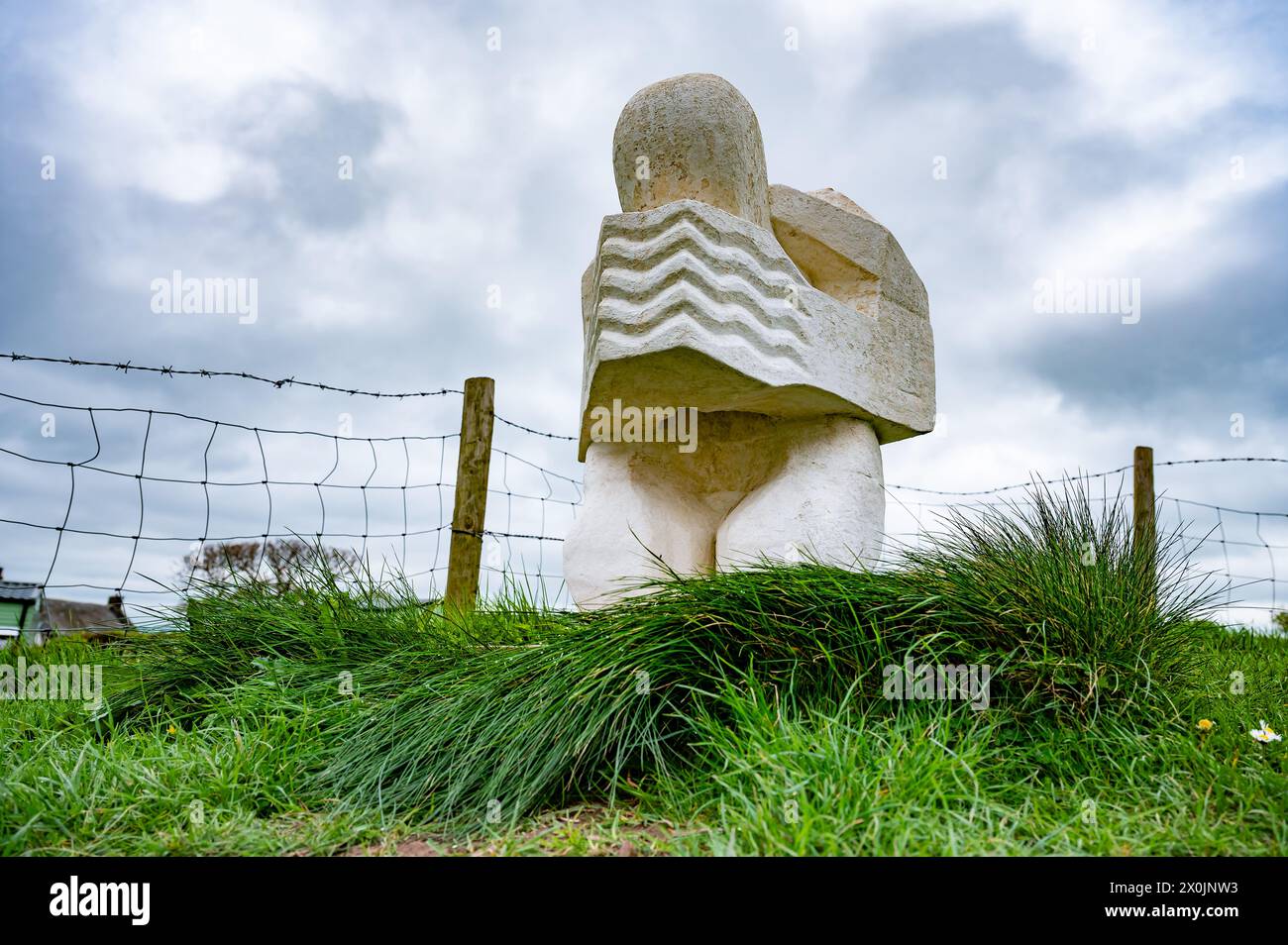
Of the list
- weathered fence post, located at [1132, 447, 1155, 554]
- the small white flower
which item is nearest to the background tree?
the small white flower

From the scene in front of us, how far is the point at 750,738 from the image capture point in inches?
78.3

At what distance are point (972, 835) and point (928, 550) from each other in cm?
118

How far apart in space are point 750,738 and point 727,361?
4.22 ft

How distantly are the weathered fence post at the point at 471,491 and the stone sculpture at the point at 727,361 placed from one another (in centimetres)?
113

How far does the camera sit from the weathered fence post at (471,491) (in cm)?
439

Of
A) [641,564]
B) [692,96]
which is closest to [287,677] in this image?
[641,564]

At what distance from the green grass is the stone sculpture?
1.50ft

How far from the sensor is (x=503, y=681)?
7.70 feet

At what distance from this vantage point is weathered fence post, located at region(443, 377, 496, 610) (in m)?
4.39

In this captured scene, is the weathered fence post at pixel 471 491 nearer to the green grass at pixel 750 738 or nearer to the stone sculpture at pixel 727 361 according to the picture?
the stone sculpture at pixel 727 361

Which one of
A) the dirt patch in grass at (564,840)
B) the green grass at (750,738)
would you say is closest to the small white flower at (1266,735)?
the green grass at (750,738)

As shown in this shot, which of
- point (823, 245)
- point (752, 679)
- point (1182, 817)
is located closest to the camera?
point (1182, 817)

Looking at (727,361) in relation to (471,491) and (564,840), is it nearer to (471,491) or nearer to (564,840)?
(564,840)

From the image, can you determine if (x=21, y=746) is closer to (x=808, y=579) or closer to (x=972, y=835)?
(x=808, y=579)
